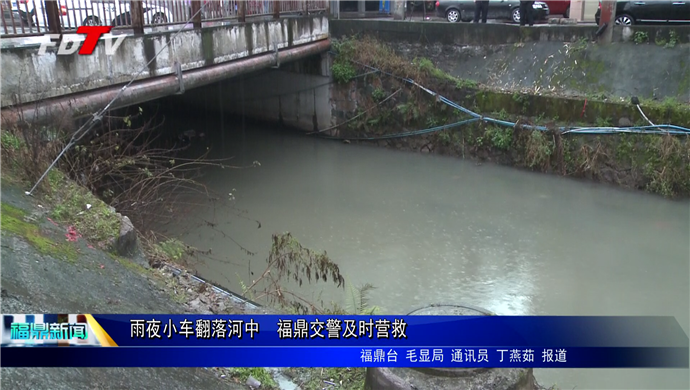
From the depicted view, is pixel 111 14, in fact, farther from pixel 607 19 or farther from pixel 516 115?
pixel 607 19

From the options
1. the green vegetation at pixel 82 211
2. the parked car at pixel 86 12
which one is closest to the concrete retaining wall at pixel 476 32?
the parked car at pixel 86 12

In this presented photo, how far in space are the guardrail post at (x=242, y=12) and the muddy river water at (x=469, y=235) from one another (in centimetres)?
254

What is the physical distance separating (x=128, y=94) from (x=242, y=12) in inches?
104

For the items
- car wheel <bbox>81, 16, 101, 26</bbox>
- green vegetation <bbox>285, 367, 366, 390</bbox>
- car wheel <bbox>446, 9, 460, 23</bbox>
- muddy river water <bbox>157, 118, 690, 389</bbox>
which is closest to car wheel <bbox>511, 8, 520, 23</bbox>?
car wheel <bbox>446, 9, 460, 23</bbox>

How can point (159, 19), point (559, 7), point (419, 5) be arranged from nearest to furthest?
1. point (159, 19)
2. point (559, 7)
3. point (419, 5)

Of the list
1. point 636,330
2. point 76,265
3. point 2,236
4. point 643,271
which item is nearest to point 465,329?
point 636,330

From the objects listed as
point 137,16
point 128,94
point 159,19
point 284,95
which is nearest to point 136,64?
point 128,94

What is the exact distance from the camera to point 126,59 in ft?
20.4

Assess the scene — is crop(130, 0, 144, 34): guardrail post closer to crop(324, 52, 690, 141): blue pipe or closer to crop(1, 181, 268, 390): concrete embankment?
crop(1, 181, 268, 390): concrete embankment

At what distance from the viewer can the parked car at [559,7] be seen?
13.2 meters

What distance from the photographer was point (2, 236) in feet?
11.5

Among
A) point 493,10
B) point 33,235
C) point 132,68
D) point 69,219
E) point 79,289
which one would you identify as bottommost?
point 79,289

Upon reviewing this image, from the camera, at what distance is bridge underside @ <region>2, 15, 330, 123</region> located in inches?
205

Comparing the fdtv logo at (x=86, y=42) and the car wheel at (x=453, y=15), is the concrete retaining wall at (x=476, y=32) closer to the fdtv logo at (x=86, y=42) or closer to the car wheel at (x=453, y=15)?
the car wheel at (x=453, y=15)
